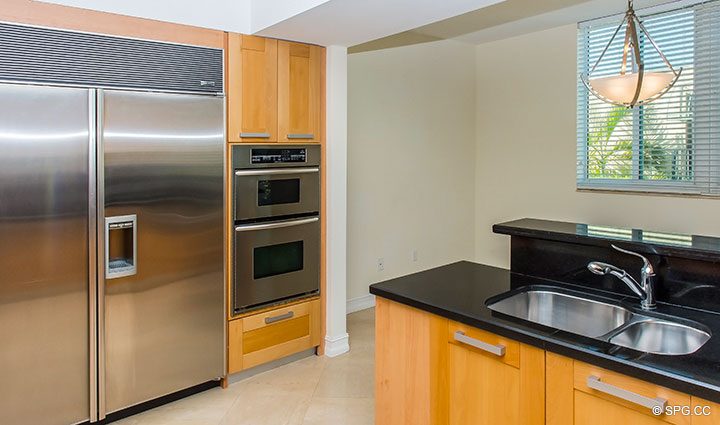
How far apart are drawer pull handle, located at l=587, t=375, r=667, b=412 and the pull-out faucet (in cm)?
58

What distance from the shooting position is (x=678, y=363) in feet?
4.63

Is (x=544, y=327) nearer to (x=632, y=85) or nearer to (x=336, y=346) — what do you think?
(x=632, y=85)

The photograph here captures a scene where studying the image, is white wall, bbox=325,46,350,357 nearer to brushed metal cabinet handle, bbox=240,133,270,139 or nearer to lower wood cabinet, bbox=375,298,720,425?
brushed metal cabinet handle, bbox=240,133,270,139

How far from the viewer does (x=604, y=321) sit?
80.8 inches

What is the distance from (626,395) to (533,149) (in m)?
4.30

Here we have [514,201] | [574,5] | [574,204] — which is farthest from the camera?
[514,201]

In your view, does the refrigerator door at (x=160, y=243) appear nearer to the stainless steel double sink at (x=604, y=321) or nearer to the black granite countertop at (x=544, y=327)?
the black granite countertop at (x=544, y=327)

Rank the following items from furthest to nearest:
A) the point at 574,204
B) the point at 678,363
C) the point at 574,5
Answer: the point at 574,204 → the point at 574,5 → the point at 678,363

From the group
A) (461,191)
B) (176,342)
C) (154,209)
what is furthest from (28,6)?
(461,191)

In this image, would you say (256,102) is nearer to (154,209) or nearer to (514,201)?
(154,209)

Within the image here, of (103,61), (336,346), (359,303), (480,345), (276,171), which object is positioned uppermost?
(103,61)

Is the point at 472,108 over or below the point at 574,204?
over

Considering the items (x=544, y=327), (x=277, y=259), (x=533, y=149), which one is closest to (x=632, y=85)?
(x=544, y=327)

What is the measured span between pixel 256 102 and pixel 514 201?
3422 mm
